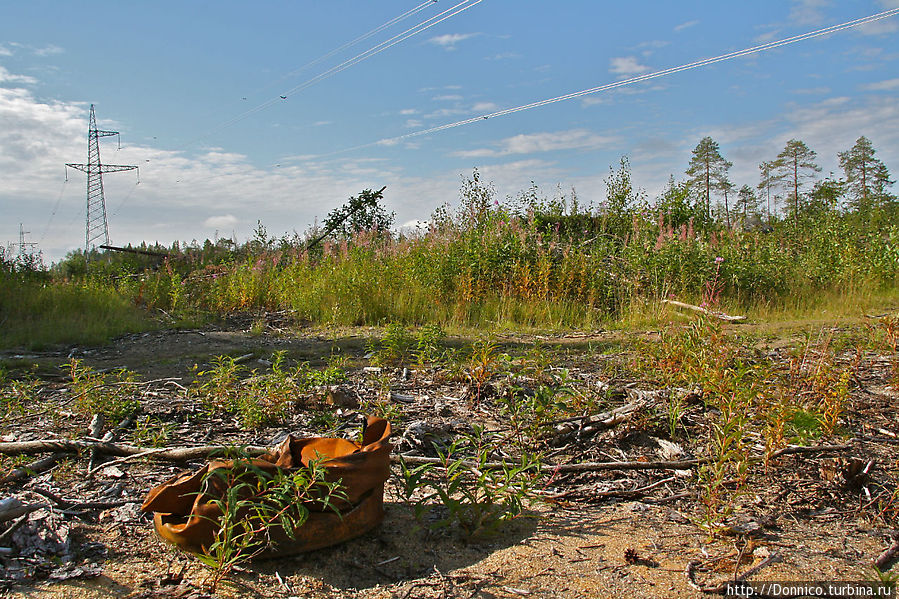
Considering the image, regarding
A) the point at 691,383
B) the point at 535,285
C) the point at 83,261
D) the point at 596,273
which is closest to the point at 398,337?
the point at 691,383

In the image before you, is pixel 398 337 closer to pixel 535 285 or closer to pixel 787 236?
pixel 535 285

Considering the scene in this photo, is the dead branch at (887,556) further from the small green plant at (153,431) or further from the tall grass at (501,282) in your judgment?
the tall grass at (501,282)

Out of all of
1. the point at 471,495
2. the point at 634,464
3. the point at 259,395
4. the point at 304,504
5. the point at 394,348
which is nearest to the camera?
the point at 304,504

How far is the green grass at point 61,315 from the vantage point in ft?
24.8

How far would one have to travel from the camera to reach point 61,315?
8.75 meters

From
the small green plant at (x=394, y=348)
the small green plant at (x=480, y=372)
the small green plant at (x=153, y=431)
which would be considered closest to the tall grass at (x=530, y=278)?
the small green plant at (x=394, y=348)

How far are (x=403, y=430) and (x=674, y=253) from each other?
7133 mm

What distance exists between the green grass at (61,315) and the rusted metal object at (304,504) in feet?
20.7

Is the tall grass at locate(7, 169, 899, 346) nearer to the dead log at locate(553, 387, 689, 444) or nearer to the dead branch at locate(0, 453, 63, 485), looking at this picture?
the dead log at locate(553, 387, 689, 444)

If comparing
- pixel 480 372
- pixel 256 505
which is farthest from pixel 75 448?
pixel 480 372

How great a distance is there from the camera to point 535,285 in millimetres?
8828

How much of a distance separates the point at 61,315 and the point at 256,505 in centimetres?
843

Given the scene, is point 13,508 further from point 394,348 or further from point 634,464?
point 394,348

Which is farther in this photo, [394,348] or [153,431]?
[394,348]
